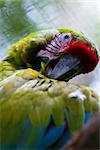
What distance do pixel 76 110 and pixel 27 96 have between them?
5.8 inches

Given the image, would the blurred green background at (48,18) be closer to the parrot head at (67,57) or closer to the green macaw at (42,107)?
the parrot head at (67,57)

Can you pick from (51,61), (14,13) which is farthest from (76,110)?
(14,13)

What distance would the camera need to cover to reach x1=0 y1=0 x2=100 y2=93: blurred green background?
1634mm

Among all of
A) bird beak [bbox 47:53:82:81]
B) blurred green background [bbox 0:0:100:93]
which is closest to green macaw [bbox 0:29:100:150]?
bird beak [bbox 47:53:82:81]

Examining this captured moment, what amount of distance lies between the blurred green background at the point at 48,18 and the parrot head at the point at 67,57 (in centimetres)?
7

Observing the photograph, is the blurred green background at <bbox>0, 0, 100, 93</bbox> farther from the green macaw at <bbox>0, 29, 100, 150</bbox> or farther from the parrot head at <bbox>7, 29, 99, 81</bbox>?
the green macaw at <bbox>0, 29, 100, 150</bbox>

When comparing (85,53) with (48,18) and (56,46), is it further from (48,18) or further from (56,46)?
(48,18)

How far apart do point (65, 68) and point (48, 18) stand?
35cm

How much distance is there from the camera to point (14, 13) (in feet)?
5.41

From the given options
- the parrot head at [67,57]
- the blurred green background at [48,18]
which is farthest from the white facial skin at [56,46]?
the blurred green background at [48,18]

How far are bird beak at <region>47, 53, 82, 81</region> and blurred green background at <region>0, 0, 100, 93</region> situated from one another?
11cm

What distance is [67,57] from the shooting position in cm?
151

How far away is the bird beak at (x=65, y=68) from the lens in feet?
4.84

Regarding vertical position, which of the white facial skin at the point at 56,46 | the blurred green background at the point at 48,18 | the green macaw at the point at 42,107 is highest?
the blurred green background at the point at 48,18
